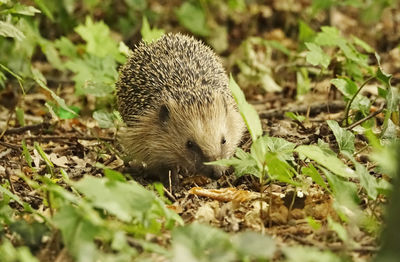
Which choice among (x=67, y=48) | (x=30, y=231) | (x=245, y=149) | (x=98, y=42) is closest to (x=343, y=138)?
(x=245, y=149)

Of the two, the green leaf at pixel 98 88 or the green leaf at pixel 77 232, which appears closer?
the green leaf at pixel 77 232

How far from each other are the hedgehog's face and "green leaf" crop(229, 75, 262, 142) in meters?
1.59

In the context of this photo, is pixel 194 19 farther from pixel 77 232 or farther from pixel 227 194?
pixel 77 232

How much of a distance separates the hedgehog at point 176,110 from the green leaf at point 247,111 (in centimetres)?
158

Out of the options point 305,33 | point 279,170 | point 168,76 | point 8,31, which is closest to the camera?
point 279,170

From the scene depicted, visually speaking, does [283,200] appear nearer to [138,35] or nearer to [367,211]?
[367,211]

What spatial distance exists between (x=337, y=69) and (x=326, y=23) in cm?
419

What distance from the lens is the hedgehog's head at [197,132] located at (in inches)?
268

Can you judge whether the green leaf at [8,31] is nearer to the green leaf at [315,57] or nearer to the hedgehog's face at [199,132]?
the hedgehog's face at [199,132]

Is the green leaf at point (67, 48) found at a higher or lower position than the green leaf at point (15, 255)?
higher

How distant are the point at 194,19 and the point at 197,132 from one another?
595 centimetres

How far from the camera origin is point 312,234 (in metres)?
5.09

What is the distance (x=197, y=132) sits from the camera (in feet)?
22.7

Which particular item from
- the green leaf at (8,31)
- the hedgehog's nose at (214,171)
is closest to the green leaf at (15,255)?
the hedgehog's nose at (214,171)
